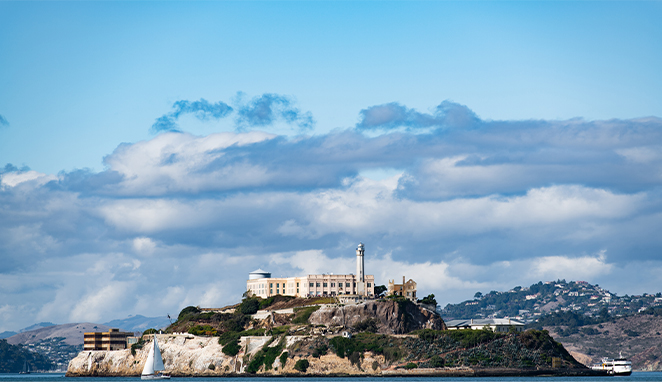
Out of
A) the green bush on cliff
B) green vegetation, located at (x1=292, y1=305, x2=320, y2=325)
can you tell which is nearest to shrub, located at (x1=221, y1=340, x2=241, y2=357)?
green vegetation, located at (x1=292, y1=305, x2=320, y2=325)

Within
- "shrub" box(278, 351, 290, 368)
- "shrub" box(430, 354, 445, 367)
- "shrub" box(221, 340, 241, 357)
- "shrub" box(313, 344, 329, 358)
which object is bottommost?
"shrub" box(430, 354, 445, 367)

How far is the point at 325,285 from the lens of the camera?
156375mm

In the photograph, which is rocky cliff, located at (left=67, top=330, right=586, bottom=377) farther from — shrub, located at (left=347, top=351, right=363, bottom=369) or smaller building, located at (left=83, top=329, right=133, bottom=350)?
smaller building, located at (left=83, top=329, right=133, bottom=350)

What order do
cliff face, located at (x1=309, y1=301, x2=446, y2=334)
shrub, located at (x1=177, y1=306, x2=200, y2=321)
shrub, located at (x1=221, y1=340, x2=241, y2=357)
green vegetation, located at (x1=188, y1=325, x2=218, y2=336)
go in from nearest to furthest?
cliff face, located at (x1=309, y1=301, x2=446, y2=334) < shrub, located at (x1=221, y1=340, x2=241, y2=357) < green vegetation, located at (x1=188, y1=325, x2=218, y2=336) < shrub, located at (x1=177, y1=306, x2=200, y2=321)

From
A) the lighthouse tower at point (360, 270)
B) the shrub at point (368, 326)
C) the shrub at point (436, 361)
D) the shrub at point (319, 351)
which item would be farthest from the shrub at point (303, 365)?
the lighthouse tower at point (360, 270)

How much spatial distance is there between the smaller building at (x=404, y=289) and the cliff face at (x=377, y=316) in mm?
6351

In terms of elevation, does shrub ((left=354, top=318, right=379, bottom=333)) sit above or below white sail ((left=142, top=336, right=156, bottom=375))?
above

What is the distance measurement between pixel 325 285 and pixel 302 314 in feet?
46.0

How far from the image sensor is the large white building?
505 feet

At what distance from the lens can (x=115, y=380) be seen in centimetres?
13975

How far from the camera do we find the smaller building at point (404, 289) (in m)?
150

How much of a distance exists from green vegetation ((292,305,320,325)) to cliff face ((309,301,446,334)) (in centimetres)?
104

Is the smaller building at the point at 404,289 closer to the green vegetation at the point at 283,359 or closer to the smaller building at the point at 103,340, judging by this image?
the green vegetation at the point at 283,359

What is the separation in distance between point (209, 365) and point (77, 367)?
36740 mm
